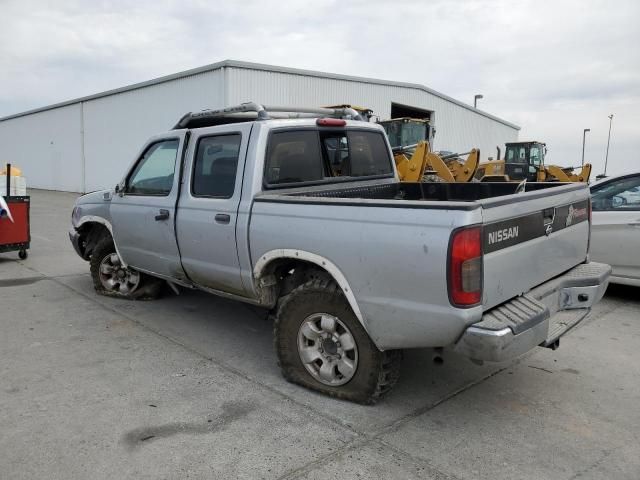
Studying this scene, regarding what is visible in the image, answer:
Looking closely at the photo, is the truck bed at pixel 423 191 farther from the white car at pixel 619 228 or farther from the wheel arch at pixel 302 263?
the white car at pixel 619 228

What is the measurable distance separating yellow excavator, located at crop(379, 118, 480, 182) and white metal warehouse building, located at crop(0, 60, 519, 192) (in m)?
5.69

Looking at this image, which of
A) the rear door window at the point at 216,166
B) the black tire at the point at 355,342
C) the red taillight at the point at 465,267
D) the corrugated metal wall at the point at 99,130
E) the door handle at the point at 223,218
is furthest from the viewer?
the corrugated metal wall at the point at 99,130

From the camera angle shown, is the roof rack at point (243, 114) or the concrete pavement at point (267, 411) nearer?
the concrete pavement at point (267, 411)

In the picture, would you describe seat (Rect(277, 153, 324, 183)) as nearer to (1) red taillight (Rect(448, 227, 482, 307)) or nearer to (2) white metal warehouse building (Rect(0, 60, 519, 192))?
(1) red taillight (Rect(448, 227, 482, 307))

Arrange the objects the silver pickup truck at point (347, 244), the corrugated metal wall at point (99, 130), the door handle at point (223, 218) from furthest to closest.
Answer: the corrugated metal wall at point (99, 130) < the door handle at point (223, 218) < the silver pickup truck at point (347, 244)

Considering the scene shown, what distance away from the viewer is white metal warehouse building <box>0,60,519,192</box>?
19734 millimetres

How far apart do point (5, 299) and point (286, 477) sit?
4979mm

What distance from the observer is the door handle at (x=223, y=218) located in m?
3.99

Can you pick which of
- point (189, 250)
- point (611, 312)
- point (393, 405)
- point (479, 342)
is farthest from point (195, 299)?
point (611, 312)

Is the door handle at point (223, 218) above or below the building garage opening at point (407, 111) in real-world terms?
below

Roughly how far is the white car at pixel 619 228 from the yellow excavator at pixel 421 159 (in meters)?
3.99

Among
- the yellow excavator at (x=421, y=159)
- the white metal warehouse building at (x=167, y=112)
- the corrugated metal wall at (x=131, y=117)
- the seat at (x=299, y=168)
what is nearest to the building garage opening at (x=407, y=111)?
the white metal warehouse building at (x=167, y=112)

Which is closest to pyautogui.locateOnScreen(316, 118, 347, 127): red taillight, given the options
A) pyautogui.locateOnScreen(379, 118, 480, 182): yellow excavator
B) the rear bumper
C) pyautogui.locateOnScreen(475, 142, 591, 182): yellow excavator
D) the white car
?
the rear bumper

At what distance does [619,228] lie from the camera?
5996 mm
